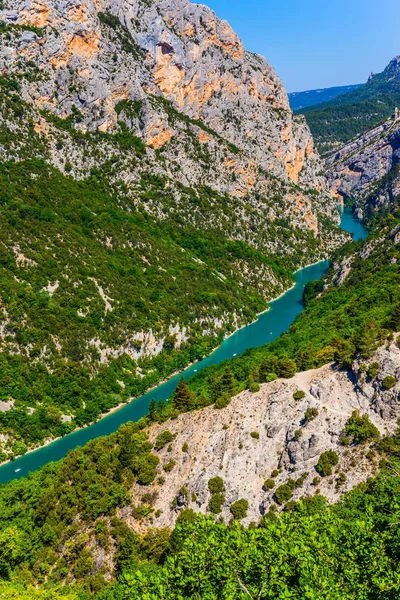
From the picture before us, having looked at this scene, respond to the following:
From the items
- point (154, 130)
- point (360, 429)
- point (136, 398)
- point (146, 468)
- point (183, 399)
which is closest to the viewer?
point (360, 429)

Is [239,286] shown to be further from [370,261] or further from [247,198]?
[247,198]

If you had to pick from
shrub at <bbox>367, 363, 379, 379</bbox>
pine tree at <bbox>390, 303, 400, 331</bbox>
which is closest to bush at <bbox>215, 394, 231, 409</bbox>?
shrub at <bbox>367, 363, 379, 379</bbox>

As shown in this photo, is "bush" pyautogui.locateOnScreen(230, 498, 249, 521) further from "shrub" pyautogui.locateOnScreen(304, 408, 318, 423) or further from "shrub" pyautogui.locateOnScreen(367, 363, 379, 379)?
"shrub" pyautogui.locateOnScreen(367, 363, 379, 379)

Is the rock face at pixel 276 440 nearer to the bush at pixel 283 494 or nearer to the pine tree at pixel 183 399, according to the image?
the bush at pixel 283 494

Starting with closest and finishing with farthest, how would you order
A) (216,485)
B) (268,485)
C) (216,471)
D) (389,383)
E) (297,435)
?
(268,485) → (216,485) → (389,383) → (297,435) → (216,471)

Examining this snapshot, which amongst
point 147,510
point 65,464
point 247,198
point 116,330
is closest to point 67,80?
point 247,198

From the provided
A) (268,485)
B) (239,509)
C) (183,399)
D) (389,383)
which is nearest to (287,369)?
(389,383)

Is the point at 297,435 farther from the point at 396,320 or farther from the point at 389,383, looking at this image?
the point at 396,320
